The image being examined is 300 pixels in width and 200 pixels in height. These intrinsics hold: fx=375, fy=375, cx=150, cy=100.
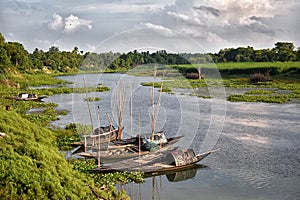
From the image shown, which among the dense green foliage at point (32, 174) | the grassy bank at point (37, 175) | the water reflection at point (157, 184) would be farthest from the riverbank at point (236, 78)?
the dense green foliage at point (32, 174)

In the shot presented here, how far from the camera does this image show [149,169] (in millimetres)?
12609

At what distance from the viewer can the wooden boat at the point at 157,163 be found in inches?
490

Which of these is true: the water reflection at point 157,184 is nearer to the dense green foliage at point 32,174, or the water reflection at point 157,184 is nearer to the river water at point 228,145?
the river water at point 228,145

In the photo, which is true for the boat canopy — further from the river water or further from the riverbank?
the riverbank

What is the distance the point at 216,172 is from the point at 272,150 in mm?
4031

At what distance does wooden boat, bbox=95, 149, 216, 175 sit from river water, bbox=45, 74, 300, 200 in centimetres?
31

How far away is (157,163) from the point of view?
1295 cm

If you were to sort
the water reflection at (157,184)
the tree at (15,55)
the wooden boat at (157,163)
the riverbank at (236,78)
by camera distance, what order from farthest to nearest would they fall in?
the tree at (15,55) < the riverbank at (236,78) < the wooden boat at (157,163) < the water reflection at (157,184)

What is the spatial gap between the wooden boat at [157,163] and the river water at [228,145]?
1.01 feet

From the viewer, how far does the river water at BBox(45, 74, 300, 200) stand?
11.6 metres

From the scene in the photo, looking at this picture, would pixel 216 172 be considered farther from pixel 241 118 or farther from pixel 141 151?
pixel 241 118

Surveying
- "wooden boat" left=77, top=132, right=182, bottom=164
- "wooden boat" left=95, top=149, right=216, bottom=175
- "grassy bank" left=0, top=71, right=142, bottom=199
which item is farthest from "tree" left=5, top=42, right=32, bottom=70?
"wooden boat" left=95, top=149, right=216, bottom=175

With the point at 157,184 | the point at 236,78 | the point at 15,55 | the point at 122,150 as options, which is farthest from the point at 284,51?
the point at 157,184

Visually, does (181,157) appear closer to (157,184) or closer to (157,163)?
(157,163)
